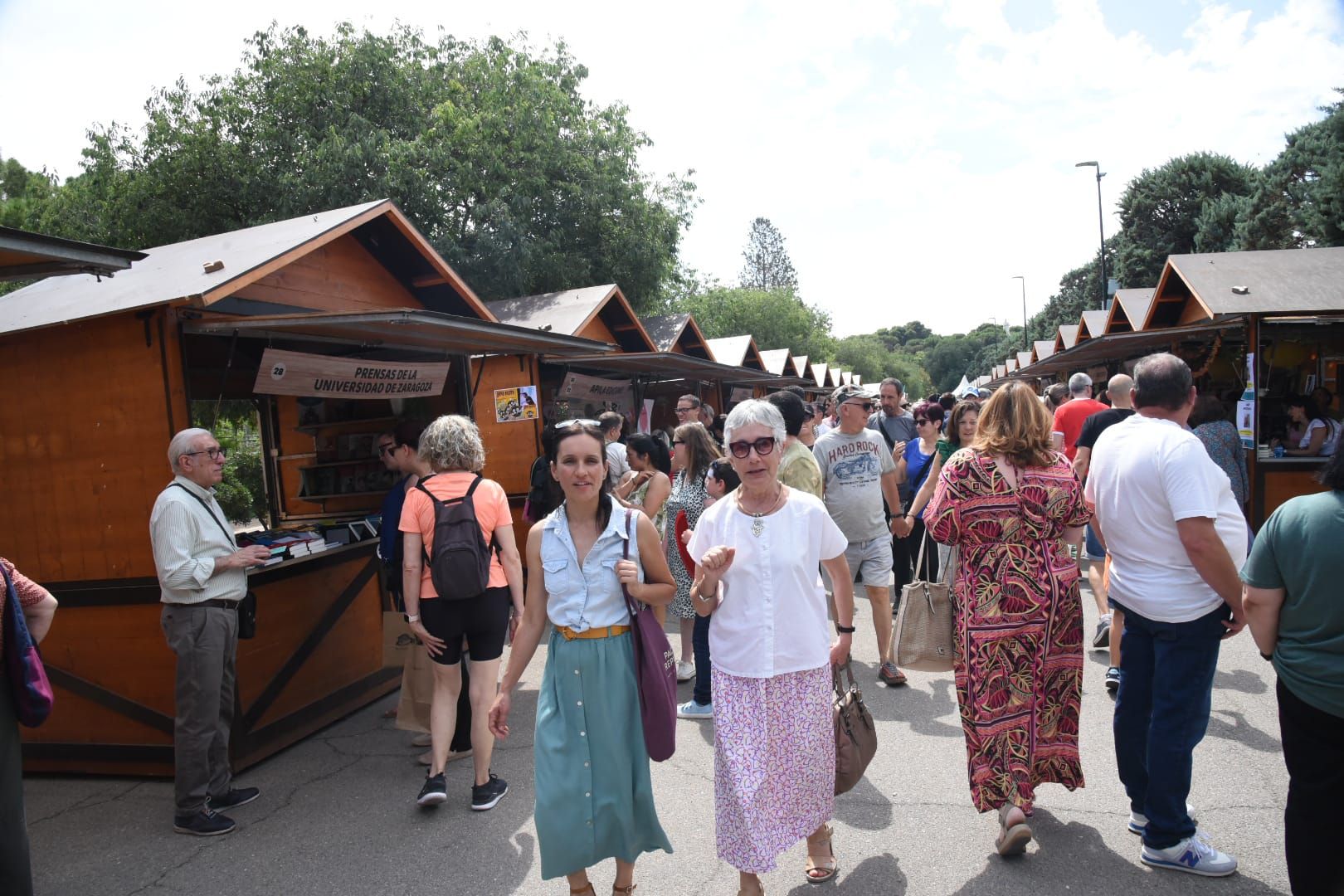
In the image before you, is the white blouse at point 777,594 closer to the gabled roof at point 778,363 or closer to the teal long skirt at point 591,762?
the teal long skirt at point 591,762

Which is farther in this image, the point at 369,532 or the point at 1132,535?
the point at 369,532

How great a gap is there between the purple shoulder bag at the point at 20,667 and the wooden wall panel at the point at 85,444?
6.26ft

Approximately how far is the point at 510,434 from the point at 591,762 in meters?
8.32

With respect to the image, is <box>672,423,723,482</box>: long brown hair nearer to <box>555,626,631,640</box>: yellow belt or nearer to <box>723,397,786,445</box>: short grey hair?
<box>723,397,786,445</box>: short grey hair

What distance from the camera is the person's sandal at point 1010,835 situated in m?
3.20

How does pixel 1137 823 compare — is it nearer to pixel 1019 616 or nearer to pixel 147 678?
pixel 1019 616

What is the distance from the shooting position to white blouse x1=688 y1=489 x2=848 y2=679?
9.62ft

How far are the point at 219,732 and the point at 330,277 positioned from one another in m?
4.03

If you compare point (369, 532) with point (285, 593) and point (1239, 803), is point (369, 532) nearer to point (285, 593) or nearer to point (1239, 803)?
point (285, 593)

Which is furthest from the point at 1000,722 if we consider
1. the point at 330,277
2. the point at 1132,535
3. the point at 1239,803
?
the point at 330,277

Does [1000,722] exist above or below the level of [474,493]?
below

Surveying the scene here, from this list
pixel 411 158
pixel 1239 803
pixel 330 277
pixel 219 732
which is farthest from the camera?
pixel 411 158

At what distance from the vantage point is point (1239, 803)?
3.60m

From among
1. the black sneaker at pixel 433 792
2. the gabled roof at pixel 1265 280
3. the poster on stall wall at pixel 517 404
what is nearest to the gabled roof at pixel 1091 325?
the gabled roof at pixel 1265 280
